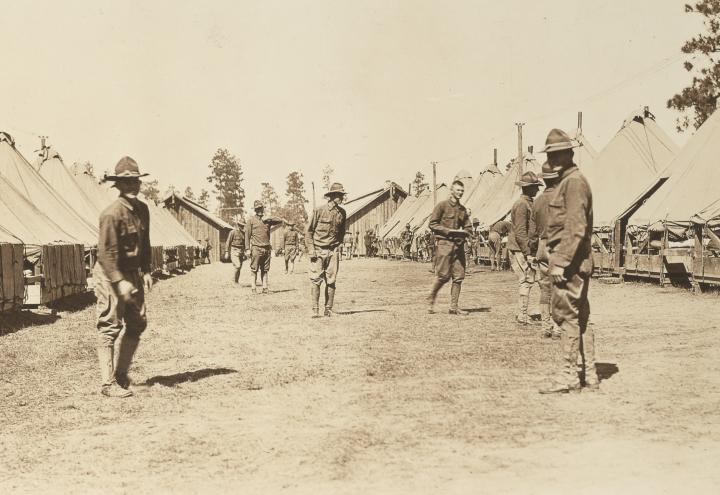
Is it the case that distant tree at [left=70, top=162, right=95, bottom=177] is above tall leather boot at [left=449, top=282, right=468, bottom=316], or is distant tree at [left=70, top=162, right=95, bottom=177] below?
above

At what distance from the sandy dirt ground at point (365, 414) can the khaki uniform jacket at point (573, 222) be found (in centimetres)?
103

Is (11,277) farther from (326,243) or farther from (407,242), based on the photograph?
(407,242)

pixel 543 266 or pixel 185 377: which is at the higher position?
pixel 543 266

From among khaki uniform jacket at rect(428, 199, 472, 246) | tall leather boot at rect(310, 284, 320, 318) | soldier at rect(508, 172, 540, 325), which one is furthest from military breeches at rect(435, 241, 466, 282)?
tall leather boot at rect(310, 284, 320, 318)

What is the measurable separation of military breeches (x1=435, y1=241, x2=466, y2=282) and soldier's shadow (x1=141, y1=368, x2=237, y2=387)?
5230mm

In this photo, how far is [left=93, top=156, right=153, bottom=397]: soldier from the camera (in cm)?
682

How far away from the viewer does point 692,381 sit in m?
6.75

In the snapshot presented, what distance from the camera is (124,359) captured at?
7.06 meters

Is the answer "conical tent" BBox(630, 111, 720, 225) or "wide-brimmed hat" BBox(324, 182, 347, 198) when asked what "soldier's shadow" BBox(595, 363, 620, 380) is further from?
"conical tent" BBox(630, 111, 720, 225)

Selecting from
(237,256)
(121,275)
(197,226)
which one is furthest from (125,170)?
(197,226)

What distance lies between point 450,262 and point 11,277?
21.4 feet

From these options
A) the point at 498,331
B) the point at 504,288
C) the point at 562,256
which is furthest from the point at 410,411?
the point at 504,288

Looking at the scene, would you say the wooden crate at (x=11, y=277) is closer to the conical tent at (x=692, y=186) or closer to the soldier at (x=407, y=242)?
the conical tent at (x=692, y=186)

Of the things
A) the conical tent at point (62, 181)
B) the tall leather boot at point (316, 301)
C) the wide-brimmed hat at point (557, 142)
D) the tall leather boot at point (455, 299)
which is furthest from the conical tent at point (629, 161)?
the wide-brimmed hat at point (557, 142)
